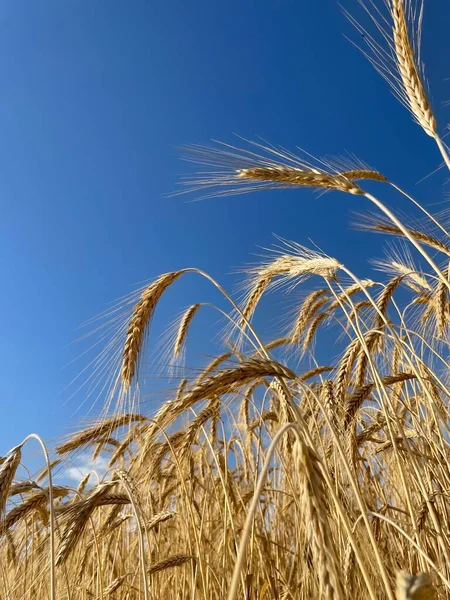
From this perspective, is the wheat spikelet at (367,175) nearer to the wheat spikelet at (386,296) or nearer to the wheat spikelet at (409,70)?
the wheat spikelet at (409,70)

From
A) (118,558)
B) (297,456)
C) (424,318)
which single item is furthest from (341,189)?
(118,558)

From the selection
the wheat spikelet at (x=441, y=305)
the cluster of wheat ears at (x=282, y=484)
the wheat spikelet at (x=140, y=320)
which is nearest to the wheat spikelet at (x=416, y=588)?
the cluster of wheat ears at (x=282, y=484)

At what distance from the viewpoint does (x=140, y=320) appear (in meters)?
2.47

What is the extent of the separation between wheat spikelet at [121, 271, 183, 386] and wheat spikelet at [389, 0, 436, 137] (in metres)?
1.31

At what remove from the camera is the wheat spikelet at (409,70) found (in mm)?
2348

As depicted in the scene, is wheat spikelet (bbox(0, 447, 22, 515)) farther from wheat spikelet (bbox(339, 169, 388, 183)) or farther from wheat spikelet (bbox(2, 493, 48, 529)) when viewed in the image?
wheat spikelet (bbox(339, 169, 388, 183))

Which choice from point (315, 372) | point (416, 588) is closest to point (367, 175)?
point (315, 372)

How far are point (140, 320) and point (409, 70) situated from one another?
1.62 metres

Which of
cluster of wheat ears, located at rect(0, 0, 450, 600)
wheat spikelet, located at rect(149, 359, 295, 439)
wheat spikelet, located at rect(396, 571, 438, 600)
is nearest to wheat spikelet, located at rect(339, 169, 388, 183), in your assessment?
cluster of wheat ears, located at rect(0, 0, 450, 600)

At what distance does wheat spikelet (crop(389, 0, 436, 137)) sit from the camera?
235 cm

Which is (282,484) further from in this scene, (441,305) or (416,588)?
(416,588)

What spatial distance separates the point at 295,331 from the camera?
13.8 ft

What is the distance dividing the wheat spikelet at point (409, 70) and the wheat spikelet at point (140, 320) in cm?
131

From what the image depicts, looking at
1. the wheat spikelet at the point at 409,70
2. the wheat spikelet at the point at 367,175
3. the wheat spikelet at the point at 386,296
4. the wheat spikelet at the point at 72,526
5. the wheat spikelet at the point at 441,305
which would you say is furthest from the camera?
the wheat spikelet at the point at 386,296
